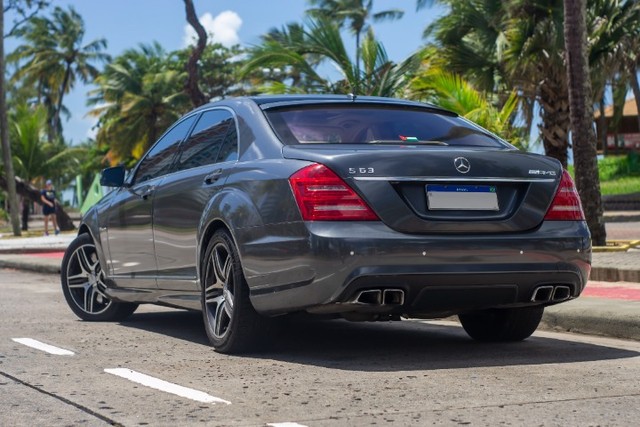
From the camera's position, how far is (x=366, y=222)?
6227 mm

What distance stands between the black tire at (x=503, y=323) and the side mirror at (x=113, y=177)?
2949mm

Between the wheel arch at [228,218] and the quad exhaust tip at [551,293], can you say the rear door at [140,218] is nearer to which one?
the wheel arch at [228,218]

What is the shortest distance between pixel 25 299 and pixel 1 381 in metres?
6.13

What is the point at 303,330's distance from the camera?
851cm

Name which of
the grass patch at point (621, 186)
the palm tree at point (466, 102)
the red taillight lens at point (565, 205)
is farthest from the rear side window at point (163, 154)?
the grass patch at point (621, 186)

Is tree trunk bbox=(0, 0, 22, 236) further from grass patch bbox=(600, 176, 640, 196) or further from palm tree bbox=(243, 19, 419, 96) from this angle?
grass patch bbox=(600, 176, 640, 196)

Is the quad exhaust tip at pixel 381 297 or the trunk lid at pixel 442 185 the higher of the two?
the trunk lid at pixel 442 185

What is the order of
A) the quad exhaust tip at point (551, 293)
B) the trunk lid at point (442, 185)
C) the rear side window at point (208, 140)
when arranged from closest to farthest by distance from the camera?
the trunk lid at point (442, 185), the quad exhaust tip at point (551, 293), the rear side window at point (208, 140)

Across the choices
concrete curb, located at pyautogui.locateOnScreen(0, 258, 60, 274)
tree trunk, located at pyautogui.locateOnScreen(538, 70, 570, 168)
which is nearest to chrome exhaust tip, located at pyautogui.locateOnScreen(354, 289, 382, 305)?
concrete curb, located at pyautogui.locateOnScreen(0, 258, 60, 274)

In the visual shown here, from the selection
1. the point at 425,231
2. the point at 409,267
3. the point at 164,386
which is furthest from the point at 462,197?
the point at 164,386

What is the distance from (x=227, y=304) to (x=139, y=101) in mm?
57567

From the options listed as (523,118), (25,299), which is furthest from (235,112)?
(523,118)

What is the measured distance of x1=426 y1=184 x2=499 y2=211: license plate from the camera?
6371mm

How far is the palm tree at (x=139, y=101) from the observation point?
209 ft
